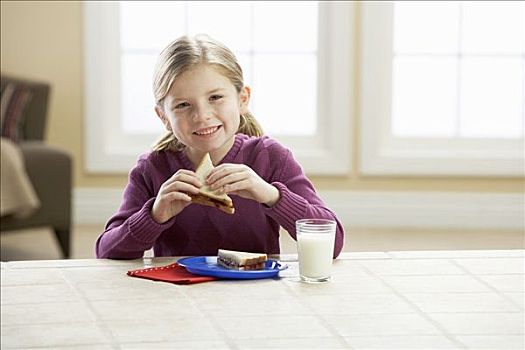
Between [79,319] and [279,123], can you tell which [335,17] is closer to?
[279,123]

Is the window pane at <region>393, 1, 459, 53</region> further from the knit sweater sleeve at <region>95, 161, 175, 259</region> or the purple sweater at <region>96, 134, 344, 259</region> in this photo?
the knit sweater sleeve at <region>95, 161, 175, 259</region>

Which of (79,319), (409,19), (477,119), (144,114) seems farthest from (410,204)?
(79,319)

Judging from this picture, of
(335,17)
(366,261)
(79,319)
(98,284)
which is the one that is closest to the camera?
(79,319)

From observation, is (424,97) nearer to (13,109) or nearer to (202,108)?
(13,109)

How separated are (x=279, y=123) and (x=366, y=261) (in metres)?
3.50

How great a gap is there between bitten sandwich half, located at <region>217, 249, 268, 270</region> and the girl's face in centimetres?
33

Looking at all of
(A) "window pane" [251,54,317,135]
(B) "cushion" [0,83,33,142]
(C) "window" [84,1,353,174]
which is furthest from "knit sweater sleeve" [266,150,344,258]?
(A) "window pane" [251,54,317,135]

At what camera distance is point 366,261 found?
184 cm

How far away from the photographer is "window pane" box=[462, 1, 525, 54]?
17.1ft

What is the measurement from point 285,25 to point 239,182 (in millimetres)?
3495

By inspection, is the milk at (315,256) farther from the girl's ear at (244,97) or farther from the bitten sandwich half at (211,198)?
the girl's ear at (244,97)

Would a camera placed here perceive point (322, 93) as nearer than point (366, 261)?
No

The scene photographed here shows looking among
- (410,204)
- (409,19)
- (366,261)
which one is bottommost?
(410,204)

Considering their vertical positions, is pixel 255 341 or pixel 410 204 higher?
pixel 255 341
